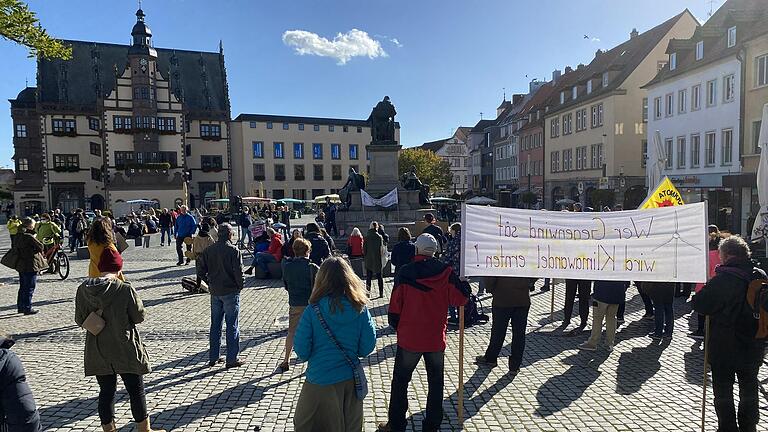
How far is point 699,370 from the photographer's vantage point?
6711 millimetres

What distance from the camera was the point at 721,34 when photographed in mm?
28984

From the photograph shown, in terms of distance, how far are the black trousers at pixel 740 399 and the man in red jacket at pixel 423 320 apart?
2.34 m

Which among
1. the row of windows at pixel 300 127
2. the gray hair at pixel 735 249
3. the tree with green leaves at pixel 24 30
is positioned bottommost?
the gray hair at pixel 735 249

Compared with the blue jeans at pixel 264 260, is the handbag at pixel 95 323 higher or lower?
higher

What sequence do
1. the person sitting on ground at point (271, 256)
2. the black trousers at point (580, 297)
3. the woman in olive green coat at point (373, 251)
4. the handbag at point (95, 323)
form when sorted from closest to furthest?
the handbag at point (95, 323) < the black trousers at point (580, 297) < the woman in olive green coat at point (373, 251) < the person sitting on ground at point (271, 256)

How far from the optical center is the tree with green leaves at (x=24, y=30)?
10266 millimetres

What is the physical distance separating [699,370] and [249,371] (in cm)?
570

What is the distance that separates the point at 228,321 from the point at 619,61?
41.5 meters

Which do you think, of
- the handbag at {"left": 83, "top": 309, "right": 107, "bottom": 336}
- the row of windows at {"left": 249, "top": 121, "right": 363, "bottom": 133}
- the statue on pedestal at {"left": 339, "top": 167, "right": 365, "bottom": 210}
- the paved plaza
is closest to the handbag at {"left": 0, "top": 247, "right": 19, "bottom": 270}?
the paved plaza

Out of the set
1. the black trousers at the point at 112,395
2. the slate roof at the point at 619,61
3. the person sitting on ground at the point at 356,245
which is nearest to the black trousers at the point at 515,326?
the black trousers at the point at 112,395

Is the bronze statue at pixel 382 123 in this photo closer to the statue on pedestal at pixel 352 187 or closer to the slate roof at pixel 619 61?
the statue on pedestal at pixel 352 187

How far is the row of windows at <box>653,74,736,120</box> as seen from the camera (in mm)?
26422

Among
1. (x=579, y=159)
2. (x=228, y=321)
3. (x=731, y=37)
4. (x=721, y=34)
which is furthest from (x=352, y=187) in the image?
(x=579, y=159)

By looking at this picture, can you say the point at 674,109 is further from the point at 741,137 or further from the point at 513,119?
the point at 513,119
